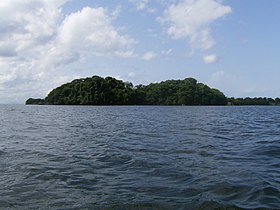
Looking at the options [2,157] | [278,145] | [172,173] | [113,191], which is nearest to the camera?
[113,191]

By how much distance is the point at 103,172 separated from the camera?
43.2 ft

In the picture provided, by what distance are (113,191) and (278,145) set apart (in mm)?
13830

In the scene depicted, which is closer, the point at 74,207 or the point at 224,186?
the point at 74,207

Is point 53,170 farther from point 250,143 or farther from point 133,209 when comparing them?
point 250,143

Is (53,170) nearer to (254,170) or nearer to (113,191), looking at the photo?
(113,191)

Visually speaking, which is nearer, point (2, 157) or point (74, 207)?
point (74, 207)

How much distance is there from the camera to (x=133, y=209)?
871 centimetres

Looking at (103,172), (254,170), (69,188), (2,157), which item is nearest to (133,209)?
(69,188)

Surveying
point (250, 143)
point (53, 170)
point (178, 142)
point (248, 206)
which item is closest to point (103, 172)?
point (53, 170)

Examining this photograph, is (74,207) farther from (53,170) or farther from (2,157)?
(2,157)

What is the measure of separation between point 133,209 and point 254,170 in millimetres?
6709

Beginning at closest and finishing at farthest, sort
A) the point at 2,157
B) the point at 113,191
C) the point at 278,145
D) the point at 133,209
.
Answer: the point at 133,209
the point at 113,191
the point at 2,157
the point at 278,145

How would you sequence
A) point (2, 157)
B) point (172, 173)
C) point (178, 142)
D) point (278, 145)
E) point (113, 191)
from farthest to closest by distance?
1. point (178, 142)
2. point (278, 145)
3. point (2, 157)
4. point (172, 173)
5. point (113, 191)

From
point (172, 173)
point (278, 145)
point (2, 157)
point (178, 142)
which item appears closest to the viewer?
point (172, 173)
